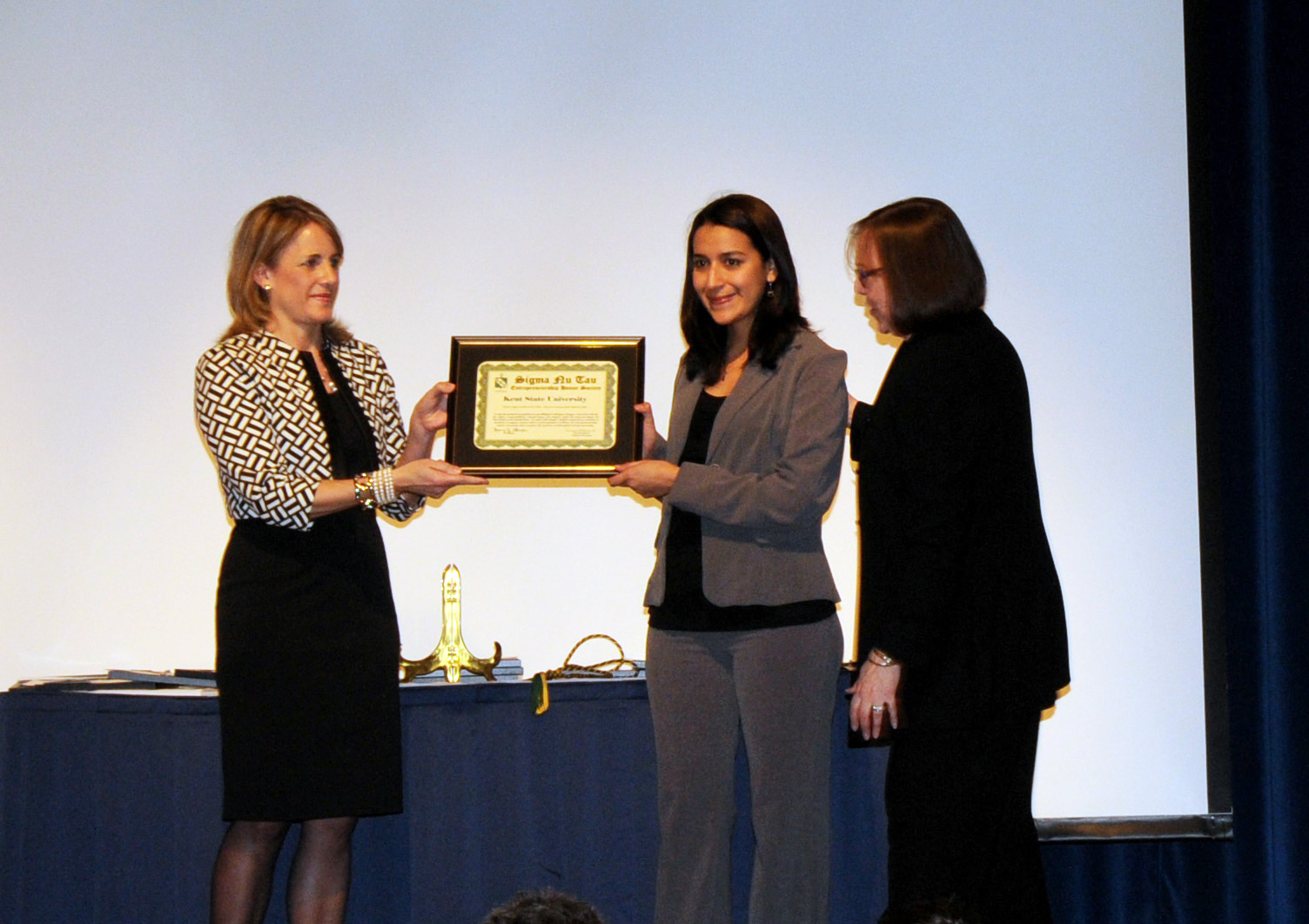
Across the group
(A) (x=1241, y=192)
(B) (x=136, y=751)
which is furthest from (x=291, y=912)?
(A) (x=1241, y=192)

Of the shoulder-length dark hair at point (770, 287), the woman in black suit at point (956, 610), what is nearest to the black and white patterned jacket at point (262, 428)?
the shoulder-length dark hair at point (770, 287)

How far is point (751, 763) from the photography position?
255 cm

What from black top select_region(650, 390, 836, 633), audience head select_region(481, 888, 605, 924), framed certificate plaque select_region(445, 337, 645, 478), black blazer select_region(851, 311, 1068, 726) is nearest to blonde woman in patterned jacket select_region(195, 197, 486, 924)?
framed certificate plaque select_region(445, 337, 645, 478)

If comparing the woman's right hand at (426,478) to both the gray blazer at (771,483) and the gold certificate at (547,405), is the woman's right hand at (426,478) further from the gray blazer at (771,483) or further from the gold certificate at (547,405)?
the gray blazer at (771,483)

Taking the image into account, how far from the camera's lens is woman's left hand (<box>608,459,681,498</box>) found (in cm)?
263

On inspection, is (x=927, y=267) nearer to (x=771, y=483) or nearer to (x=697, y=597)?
(x=771, y=483)

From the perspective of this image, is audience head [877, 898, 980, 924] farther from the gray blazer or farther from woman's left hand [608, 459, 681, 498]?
woman's left hand [608, 459, 681, 498]

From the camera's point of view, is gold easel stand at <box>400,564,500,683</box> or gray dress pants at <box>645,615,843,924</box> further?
gold easel stand at <box>400,564,500,683</box>

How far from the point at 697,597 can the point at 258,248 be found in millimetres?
1150

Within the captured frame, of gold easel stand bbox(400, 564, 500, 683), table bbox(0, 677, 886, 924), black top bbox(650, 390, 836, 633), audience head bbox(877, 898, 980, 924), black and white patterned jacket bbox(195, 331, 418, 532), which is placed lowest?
table bbox(0, 677, 886, 924)

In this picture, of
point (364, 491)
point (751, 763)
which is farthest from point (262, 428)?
point (751, 763)

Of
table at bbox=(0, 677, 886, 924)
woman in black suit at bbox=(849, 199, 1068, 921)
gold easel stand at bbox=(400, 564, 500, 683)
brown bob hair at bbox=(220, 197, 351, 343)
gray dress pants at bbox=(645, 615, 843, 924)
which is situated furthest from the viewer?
gold easel stand at bbox=(400, 564, 500, 683)

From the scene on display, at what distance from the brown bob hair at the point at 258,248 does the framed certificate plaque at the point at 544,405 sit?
0.41 metres

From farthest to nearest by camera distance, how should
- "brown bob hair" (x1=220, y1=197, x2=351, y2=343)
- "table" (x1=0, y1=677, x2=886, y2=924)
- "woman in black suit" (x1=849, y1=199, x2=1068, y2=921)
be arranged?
"table" (x1=0, y1=677, x2=886, y2=924) → "brown bob hair" (x1=220, y1=197, x2=351, y2=343) → "woman in black suit" (x1=849, y1=199, x2=1068, y2=921)
